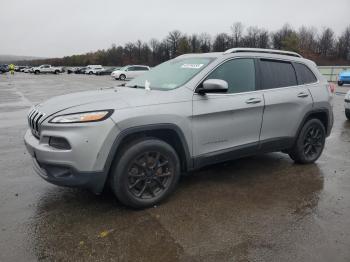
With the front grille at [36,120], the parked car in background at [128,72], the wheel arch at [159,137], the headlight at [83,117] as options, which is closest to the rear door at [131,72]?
the parked car in background at [128,72]

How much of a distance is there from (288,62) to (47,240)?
4.16 m

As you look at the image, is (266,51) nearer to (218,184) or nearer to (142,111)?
(218,184)

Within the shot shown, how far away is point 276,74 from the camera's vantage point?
189 inches

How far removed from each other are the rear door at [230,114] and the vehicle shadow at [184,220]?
547mm

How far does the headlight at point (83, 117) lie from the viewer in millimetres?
3240

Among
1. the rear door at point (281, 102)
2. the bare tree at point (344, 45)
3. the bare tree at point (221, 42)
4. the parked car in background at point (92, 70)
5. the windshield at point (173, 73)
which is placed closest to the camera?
the windshield at point (173, 73)

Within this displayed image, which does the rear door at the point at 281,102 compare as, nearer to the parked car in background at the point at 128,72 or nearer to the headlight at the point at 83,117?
the headlight at the point at 83,117

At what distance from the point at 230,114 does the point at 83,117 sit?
1.84 m

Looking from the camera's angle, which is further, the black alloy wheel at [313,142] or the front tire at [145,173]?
the black alloy wheel at [313,142]

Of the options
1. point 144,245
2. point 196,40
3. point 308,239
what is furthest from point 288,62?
point 196,40

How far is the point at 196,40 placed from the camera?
9881 cm

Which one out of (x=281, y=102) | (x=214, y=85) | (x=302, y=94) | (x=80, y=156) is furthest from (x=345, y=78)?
(x=80, y=156)

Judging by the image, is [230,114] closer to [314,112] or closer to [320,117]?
[314,112]

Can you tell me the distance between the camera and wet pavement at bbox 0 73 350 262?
9.55 ft
